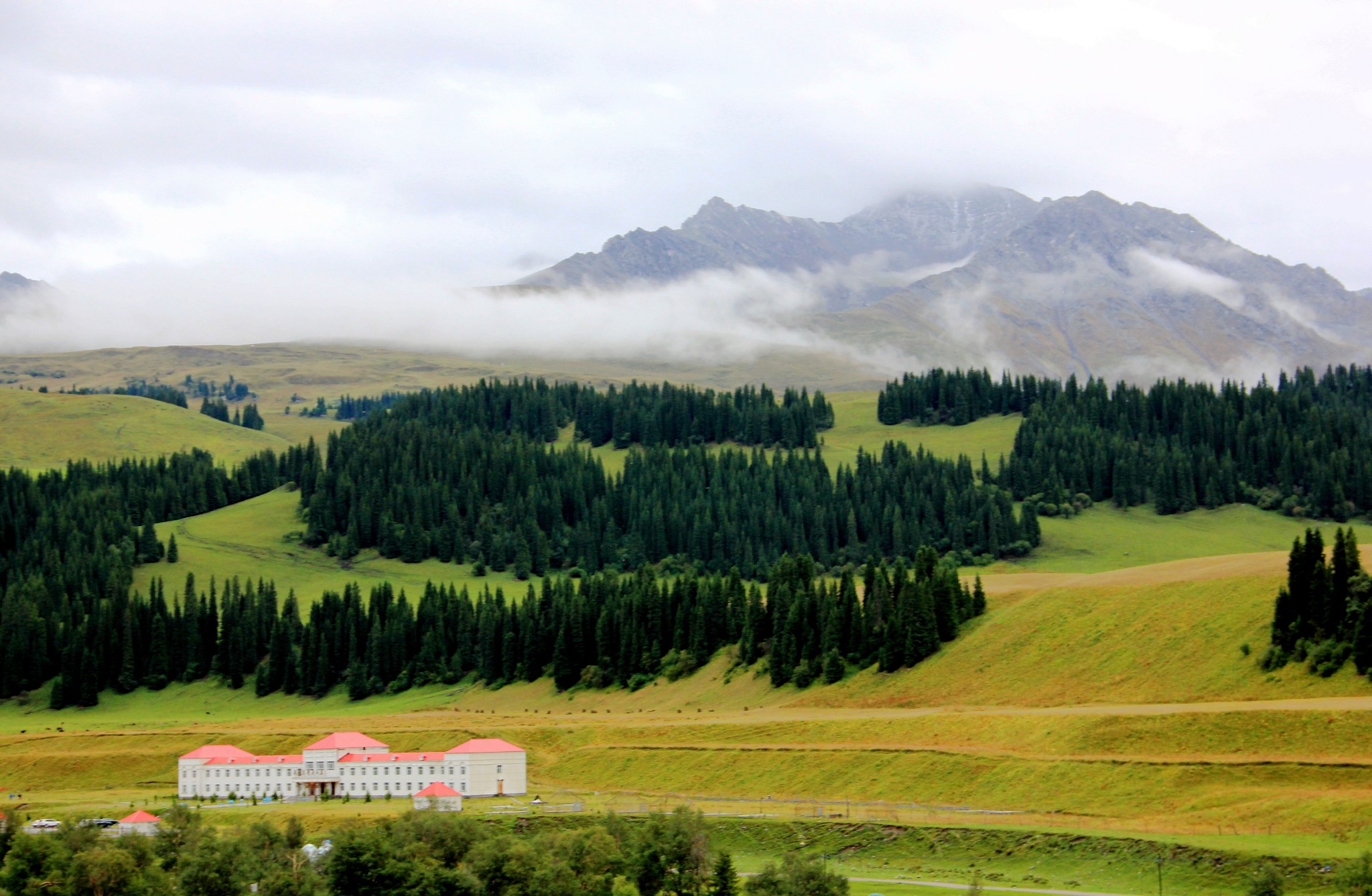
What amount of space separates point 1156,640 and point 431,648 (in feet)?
303

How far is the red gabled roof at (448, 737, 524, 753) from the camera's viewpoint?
10906 cm

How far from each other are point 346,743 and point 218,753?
11.3m

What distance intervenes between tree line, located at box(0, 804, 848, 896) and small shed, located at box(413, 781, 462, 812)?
2019cm

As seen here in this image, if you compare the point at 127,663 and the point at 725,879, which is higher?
the point at 725,879

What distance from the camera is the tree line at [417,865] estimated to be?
2815 inches

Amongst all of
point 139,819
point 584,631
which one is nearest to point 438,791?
point 139,819

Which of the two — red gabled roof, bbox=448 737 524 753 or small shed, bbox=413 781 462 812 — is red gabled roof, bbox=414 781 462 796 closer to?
small shed, bbox=413 781 462 812

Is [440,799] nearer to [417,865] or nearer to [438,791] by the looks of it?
[438,791]

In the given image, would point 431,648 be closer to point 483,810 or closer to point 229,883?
point 483,810

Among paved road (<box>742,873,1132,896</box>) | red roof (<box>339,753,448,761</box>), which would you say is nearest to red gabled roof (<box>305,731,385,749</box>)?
red roof (<box>339,753,448,761</box>)

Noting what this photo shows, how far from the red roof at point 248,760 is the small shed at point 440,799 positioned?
15.1 m

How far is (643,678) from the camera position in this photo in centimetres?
14788

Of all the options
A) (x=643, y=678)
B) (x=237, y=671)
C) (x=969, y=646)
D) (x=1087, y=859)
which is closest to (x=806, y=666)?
(x=969, y=646)

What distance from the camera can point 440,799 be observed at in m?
104
